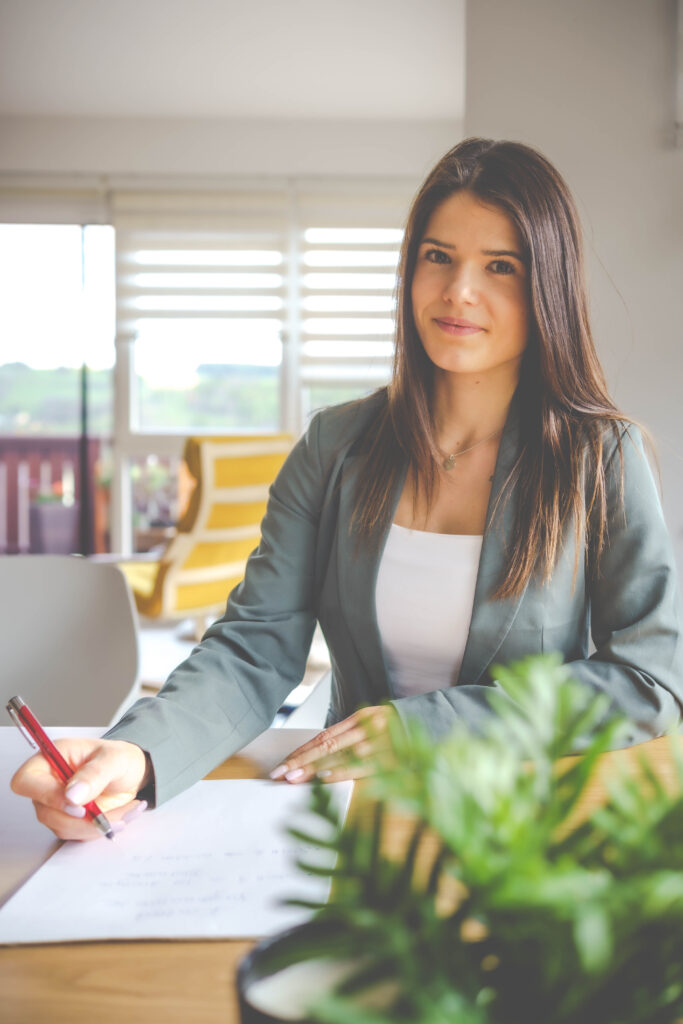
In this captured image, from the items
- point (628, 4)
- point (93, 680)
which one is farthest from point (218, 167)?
point (93, 680)

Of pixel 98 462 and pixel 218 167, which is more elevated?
pixel 218 167

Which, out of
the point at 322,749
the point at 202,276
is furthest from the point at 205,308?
the point at 322,749

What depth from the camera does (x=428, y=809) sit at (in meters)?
0.28

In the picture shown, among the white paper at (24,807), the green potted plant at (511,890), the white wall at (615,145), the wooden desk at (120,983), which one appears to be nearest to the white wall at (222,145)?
the white wall at (615,145)

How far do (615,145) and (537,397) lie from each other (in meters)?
1.00

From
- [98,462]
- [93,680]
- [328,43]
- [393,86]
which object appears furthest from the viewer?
[98,462]

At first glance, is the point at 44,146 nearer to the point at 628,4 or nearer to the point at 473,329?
the point at 628,4

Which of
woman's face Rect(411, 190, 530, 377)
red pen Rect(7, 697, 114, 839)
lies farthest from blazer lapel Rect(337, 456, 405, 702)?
red pen Rect(7, 697, 114, 839)

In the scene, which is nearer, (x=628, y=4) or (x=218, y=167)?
(x=628, y=4)

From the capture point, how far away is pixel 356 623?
1230 millimetres

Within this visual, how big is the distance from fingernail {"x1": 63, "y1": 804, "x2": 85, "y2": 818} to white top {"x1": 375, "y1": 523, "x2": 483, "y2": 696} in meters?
0.55

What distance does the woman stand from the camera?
110cm

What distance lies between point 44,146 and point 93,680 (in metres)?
4.74

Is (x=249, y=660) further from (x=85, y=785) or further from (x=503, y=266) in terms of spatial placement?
(x=503, y=266)
